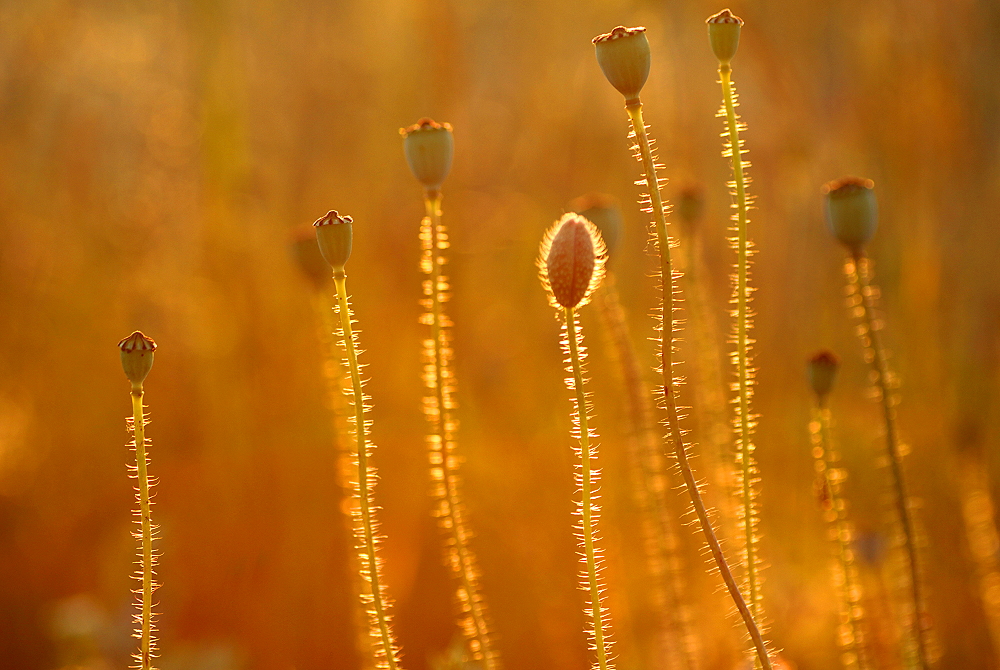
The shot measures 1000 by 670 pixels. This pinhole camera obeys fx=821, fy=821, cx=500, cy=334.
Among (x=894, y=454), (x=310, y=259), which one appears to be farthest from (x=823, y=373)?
(x=310, y=259)

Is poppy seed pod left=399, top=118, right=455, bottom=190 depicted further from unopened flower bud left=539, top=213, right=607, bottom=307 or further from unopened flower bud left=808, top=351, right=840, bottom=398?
unopened flower bud left=808, top=351, right=840, bottom=398

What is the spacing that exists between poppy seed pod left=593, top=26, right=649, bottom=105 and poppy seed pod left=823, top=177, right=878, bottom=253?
33cm

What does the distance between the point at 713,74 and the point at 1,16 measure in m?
2.43

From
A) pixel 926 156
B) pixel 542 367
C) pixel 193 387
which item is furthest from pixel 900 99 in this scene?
pixel 193 387

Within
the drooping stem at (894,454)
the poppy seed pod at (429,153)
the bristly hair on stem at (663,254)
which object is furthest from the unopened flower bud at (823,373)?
the poppy seed pod at (429,153)

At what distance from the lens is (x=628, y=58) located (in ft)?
2.20

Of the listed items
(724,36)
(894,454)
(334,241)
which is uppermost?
(724,36)

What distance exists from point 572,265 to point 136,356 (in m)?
0.39

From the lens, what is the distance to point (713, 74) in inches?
127

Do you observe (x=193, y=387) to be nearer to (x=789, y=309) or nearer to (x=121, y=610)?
(x=121, y=610)

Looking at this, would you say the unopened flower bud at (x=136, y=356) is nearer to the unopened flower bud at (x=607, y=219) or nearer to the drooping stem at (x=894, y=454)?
the unopened flower bud at (x=607, y=219)

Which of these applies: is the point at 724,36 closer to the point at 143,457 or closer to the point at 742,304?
the point at 742,304

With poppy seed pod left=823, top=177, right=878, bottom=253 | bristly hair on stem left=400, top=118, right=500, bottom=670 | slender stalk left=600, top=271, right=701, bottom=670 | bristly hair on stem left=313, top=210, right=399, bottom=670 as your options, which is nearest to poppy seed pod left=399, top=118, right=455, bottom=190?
bristly hair on stem left=400, top=118, right=500, bottom=670

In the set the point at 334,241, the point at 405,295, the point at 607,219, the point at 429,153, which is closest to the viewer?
the point at 334,241
